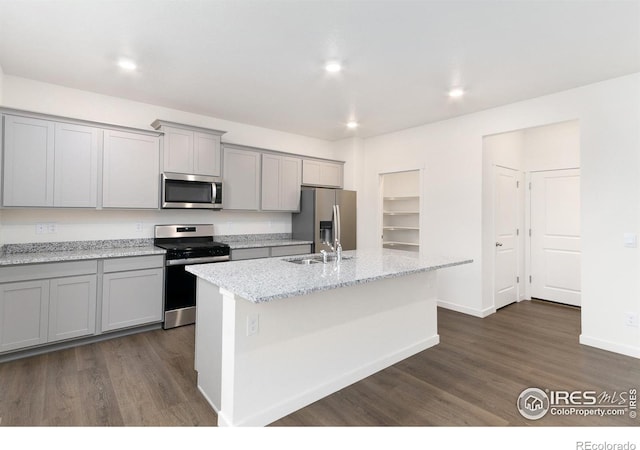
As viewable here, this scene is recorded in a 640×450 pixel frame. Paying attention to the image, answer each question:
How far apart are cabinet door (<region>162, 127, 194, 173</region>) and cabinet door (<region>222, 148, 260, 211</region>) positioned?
51cm

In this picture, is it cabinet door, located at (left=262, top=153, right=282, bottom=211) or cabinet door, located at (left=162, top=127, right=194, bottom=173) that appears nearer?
cabinet door, located at (left=162, top=127, right=194, bottom=173)

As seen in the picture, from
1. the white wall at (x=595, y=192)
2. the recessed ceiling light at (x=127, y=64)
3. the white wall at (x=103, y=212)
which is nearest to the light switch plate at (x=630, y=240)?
the white wall at (x=595, y=192)

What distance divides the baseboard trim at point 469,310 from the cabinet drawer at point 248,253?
2557 mm

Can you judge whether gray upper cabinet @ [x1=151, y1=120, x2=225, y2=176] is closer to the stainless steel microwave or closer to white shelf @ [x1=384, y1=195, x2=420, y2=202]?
the stainless steel microwave

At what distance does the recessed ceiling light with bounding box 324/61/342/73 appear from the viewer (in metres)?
2.90

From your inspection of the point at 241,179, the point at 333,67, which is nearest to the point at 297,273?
the point at 333,67

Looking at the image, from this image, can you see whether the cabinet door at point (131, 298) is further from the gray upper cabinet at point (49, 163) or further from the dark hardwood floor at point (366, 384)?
the gray upper cabinet at point (49, 163)

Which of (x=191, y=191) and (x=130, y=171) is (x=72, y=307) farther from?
(x=191, y=191)

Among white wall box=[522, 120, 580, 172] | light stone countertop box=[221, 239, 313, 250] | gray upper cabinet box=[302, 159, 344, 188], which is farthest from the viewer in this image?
gray upper cabinet box=[302, 159, 344, 188]

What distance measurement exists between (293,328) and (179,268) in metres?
2.06

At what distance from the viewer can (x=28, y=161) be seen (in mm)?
3057

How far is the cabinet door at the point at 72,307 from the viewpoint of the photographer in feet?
9.91

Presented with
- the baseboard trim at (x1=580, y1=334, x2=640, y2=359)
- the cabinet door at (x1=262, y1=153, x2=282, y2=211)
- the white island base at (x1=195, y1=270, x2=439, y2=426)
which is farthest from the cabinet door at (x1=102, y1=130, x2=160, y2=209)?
the baseboard trim at (x1=580, y1=334, x2=640, y2=359)

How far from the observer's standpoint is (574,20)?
Result: 7.35 feet
